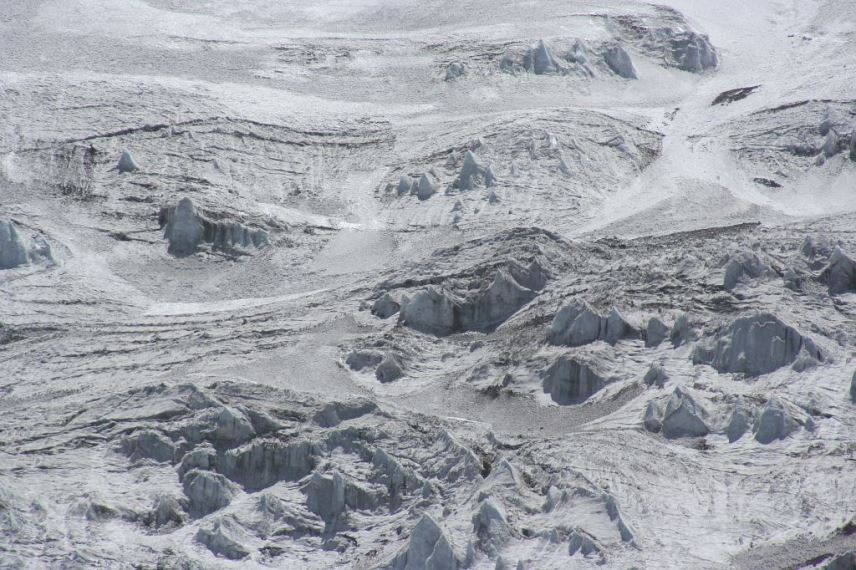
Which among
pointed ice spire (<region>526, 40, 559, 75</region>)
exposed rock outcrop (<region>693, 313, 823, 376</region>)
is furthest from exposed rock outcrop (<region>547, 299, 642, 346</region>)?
pointed ice spire (<region>526, 40, 559, 75</region>)

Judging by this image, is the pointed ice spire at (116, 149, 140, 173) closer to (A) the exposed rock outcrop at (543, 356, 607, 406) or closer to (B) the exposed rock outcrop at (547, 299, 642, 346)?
(B) the exposed rock outcrop at (547, 299, 642, 346)

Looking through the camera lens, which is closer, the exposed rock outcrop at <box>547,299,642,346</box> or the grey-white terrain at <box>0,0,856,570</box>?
the grey-white terrain at <box>0,0,856,570</box>

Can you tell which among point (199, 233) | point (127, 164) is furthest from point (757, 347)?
point (127, 164)

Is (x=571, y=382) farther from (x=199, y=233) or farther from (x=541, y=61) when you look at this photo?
(x=541, y=61)

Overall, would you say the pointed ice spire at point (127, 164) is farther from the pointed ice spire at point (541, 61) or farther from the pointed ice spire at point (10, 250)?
the pointed ice spire at point (541, 61)

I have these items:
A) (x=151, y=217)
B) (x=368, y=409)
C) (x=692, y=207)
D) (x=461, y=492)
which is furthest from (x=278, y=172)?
(x=461, y=492)

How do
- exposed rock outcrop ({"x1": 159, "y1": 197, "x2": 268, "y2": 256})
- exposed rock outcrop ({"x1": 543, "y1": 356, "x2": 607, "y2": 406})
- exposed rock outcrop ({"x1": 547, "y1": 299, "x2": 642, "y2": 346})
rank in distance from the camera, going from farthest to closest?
exposed rock outcrop ({"x1": 159, "y1": 197, "x2": 268, "y2": 256})
exposed rock outcrop ({"x1": 547, "y1": 299, "x2": 642, "y2": 346})
exposed rock outcrop ({"x1": 543, "y1": 356, "x2": 607, "y2": 406})
